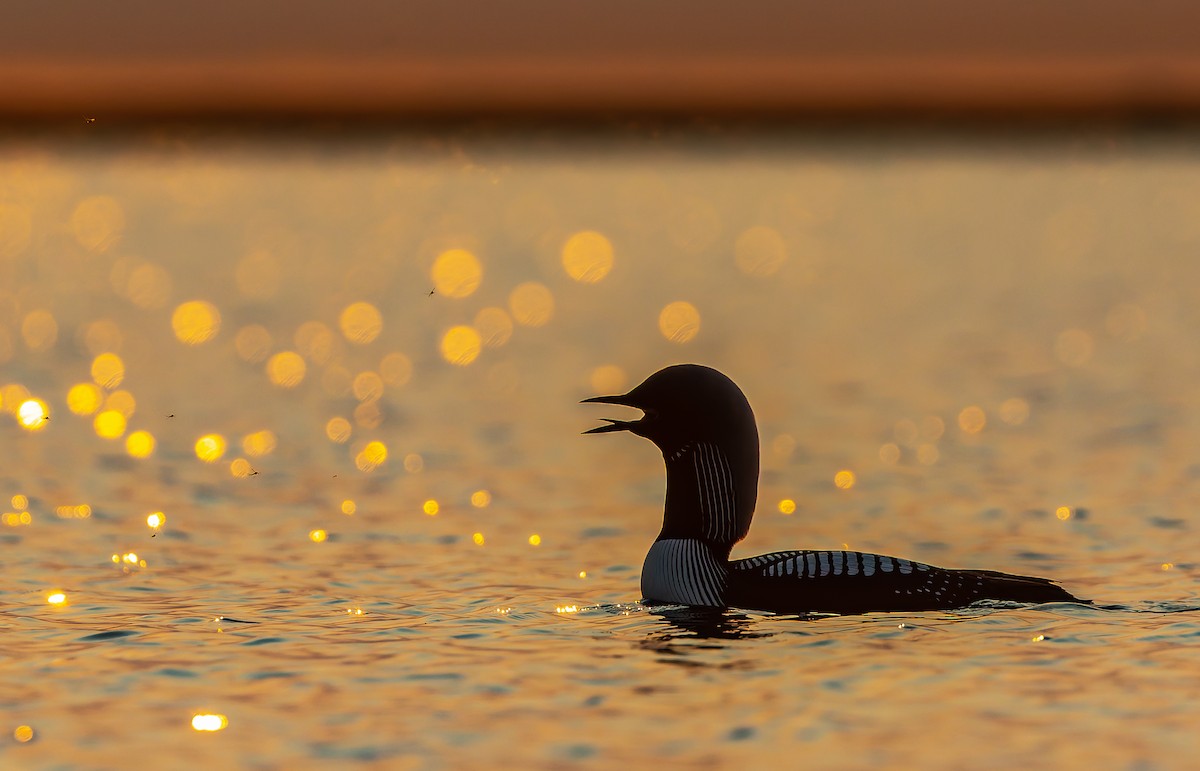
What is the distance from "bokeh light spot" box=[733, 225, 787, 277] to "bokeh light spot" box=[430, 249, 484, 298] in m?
5.61

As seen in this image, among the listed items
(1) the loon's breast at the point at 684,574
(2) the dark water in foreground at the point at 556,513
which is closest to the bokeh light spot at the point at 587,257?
(2) the dark water in foreground at the point at 556,513

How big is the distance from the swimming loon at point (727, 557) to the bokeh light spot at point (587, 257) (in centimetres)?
2756

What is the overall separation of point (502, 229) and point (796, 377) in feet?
125

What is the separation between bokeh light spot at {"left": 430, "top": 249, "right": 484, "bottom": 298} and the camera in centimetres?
3772

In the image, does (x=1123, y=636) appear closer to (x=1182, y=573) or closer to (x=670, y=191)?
(x=1182, y=573)

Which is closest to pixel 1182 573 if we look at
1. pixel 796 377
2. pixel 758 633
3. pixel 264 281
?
pixel 758 633

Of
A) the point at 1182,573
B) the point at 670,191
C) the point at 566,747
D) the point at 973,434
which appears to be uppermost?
the point at 670,191

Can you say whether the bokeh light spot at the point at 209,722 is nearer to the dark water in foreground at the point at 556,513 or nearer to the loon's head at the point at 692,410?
the dark water in foreground at the point at 556,513

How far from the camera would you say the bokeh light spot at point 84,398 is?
20000 mm

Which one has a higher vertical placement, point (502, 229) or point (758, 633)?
point (502, 229)

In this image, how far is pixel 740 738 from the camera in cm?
831

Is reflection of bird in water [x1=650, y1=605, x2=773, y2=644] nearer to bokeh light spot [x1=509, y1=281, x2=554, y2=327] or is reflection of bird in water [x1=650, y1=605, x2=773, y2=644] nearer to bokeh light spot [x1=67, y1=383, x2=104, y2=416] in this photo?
bokeh light spot [x1=67, y1=383, x2=104, y2=416]

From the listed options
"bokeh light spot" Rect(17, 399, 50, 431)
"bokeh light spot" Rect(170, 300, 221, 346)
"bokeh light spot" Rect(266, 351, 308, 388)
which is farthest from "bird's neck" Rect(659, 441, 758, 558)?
"bokeh light spot" Rect(170, 300, 221, 346)

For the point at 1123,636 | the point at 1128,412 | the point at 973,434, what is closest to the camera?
the point at 1123,636
